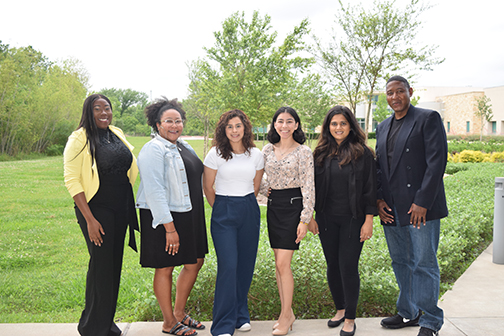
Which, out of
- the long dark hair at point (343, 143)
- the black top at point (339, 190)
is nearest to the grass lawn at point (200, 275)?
the black top at point (339, 190)

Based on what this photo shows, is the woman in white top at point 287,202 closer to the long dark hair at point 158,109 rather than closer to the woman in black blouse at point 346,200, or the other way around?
the woman in black blouse at point 346,200

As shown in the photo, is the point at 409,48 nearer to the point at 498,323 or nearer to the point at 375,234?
the point at 375,234

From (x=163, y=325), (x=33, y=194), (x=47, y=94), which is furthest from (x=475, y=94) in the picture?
(x=163, y=325)

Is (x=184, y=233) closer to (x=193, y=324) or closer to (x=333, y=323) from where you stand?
(x=193, y=324)

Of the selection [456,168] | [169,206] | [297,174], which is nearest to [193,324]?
[169,206]

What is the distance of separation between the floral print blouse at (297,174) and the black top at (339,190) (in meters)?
0.19

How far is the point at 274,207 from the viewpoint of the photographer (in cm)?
368

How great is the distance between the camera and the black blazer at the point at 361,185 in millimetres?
3516

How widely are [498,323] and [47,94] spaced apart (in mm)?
33358

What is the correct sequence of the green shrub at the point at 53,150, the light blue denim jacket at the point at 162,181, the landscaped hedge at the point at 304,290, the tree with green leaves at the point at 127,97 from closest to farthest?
the light blue denim jacket at the point at 162,181, the landscaped hedge at the point at 304,290, the green shrub at the point at 53,150, the tree with green leaves at the point at 127,97

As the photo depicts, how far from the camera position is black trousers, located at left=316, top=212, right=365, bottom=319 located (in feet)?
11.7

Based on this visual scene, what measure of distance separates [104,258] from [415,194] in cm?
274

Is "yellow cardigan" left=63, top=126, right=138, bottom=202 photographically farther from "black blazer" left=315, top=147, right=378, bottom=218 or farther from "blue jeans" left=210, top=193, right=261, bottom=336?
"black blazer" left=315, top=147, right=378, bottom=218

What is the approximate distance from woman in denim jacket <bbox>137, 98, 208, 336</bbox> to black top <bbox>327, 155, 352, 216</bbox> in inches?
47.4
